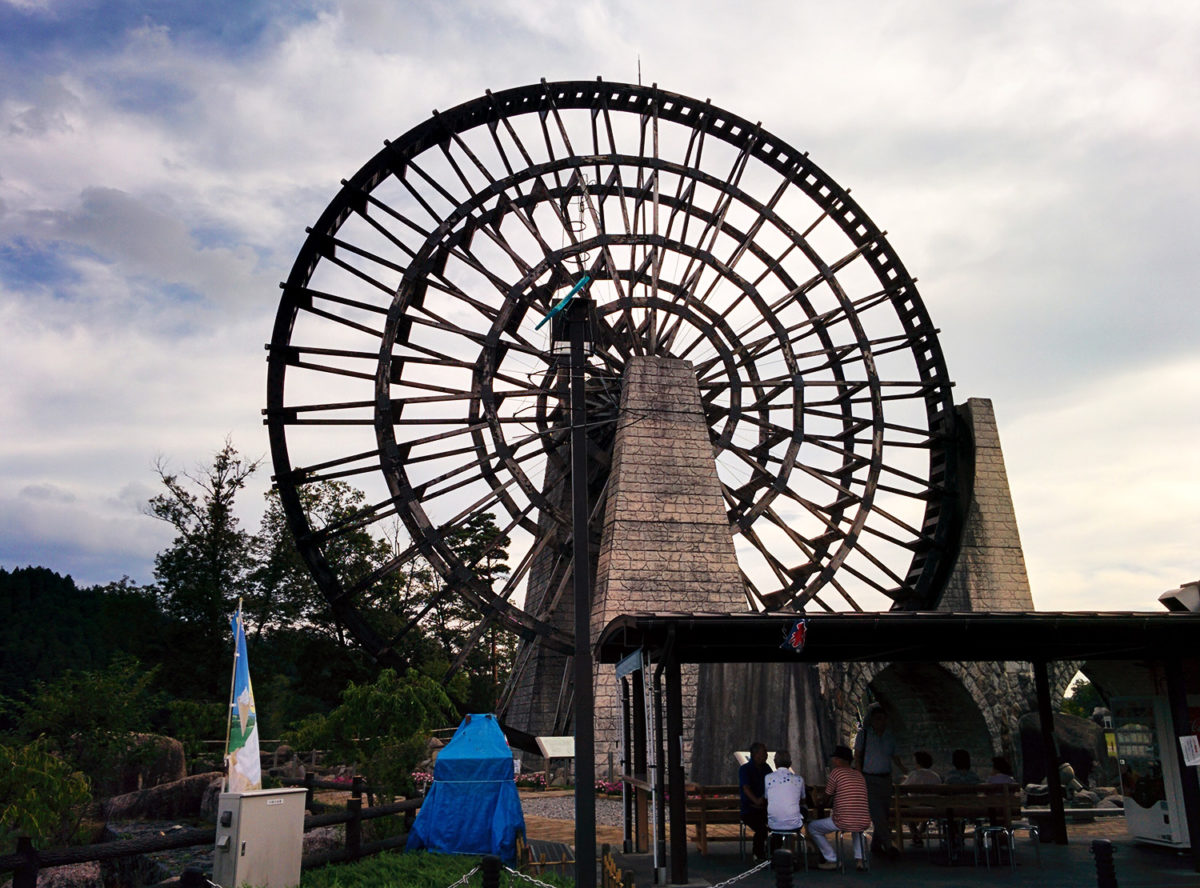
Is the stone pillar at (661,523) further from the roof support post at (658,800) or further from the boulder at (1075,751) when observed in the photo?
the roof support post at (658,800)

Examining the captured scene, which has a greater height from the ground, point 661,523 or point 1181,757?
point 661,523

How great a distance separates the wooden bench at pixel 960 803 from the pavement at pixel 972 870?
427 mm

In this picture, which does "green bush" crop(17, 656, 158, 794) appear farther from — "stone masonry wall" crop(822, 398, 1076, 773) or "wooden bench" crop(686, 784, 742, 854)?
"stone masonry wall" crop(822, 398, 1076, 773)

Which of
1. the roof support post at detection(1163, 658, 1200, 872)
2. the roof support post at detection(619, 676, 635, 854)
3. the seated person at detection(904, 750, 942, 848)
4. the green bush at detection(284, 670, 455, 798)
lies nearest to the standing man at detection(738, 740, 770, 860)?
the roof support post at detection(619, 676, 635, 854)

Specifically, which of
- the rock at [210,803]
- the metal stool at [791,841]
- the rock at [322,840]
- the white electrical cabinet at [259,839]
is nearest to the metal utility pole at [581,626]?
the metal stool at [791,841]

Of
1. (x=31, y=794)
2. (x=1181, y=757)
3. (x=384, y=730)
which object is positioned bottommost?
(x=31, y=794)

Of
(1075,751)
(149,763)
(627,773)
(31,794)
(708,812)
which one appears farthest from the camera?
(1075,751)

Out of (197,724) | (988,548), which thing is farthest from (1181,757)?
(197,724)

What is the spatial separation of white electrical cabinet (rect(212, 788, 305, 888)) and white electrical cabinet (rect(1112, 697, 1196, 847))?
7.93 m

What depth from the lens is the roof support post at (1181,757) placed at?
28.7ft

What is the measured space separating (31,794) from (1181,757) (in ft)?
39.2

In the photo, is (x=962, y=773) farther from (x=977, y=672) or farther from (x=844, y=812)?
(x=977, y=672)

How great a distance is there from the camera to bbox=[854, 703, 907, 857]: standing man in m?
9.73

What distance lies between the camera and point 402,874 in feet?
27.7
